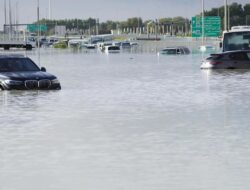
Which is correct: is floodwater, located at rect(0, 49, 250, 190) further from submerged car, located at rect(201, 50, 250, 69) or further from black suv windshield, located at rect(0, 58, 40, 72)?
submerged car, located at rect(201, 50, 250, 69)

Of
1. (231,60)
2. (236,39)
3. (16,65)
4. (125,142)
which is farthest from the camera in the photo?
(236,39)

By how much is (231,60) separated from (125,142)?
1372 inches

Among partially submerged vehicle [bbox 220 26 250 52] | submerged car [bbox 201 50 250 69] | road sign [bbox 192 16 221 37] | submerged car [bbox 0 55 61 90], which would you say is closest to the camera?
submerged car [bbox 0 55 61 90]

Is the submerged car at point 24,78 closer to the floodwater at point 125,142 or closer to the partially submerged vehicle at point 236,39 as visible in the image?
the floodwater at point 125,142

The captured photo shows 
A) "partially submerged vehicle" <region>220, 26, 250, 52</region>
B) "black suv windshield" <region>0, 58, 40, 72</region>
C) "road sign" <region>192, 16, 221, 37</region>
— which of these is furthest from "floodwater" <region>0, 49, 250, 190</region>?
"road sign" <region>192, 16, 221, 37</region>

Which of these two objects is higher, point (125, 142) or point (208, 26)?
point (208, 26)

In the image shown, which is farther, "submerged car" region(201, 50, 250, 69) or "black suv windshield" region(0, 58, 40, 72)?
"submerged car" region(201, 50, 250, 69)

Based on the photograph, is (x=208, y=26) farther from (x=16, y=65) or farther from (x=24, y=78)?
(x=24, y=78)

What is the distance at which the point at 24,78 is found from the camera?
93.4 feet

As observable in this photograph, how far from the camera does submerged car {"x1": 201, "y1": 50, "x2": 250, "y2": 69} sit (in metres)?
48.2

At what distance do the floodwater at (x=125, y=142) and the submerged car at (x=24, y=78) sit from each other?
2297mm

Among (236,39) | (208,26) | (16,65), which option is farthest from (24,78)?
(208,26)

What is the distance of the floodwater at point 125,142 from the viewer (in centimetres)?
1039

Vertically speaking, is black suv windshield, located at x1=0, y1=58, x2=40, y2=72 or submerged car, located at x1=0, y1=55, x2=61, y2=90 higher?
black suv windshield, located at x1=0, y1=58, x2=40, y2=72
